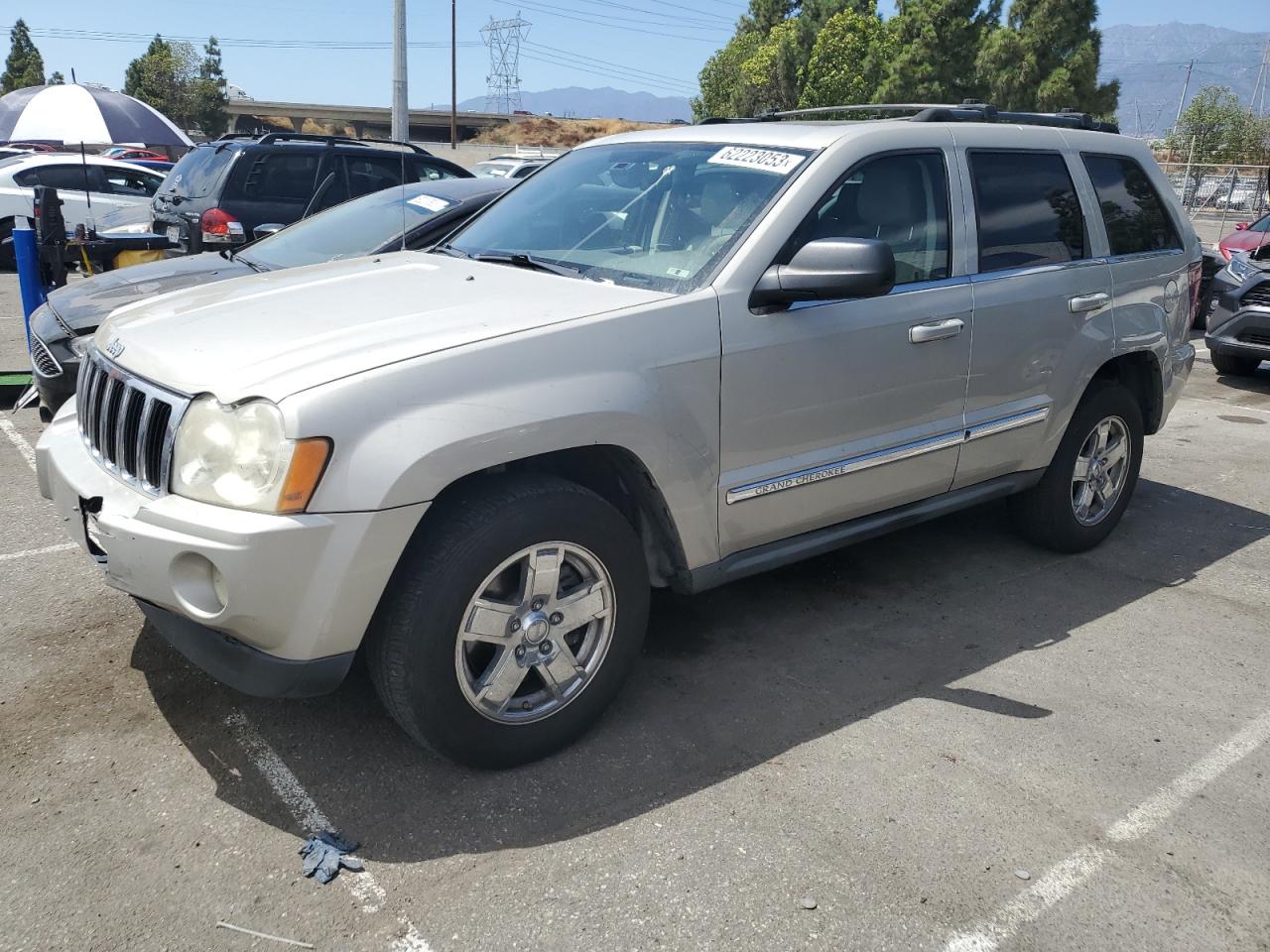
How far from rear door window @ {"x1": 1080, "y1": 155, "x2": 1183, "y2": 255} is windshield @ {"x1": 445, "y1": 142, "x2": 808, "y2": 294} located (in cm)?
185

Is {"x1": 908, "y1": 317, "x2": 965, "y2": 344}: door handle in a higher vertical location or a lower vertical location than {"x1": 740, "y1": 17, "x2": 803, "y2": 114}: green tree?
lower

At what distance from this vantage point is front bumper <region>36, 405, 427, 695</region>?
2.51 m

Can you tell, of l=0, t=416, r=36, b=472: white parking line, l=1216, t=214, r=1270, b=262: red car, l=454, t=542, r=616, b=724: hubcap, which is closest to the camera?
l=454, t=542, r=616, b=724: hubcap

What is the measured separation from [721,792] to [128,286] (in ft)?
14.8

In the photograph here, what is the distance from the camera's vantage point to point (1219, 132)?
48.0 m

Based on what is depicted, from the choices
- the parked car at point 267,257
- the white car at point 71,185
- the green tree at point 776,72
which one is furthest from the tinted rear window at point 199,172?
the green tree at point 776,72

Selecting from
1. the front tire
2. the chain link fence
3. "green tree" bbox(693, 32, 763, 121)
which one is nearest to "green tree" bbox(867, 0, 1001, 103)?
the chain link fence

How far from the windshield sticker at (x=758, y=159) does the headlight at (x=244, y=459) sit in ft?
6.13

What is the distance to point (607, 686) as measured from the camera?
10.5ft

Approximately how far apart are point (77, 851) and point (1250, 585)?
15.5ft

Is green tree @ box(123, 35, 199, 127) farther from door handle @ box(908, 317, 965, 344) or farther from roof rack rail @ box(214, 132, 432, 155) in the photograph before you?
door handle @ box(908, 317, 965, 344)

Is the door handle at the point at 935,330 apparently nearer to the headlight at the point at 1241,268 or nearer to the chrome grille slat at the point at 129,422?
the chrome grille slat at the point at 129,422

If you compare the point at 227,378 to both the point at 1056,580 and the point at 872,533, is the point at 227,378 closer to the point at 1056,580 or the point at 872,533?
the point at 872,533

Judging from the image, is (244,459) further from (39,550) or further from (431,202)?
(431,202)
